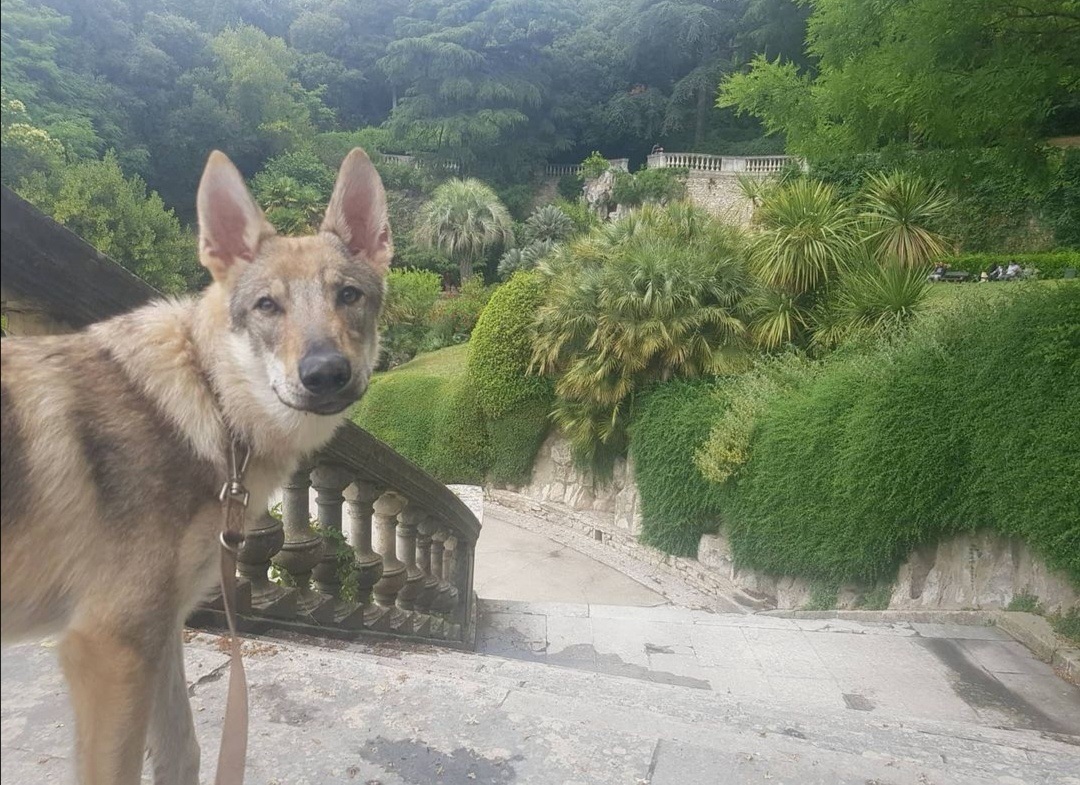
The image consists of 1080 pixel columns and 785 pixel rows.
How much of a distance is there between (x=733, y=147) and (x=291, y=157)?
19083 mm

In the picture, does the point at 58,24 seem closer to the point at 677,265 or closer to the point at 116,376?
the point at 116,376

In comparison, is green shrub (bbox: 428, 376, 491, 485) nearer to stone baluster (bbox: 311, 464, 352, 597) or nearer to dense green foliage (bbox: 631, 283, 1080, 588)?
dense green foliage (bbox: 631, 283, 1080, 588)

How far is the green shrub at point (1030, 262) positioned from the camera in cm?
1352

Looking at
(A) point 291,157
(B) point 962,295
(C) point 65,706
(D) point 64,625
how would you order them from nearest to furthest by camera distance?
1. (D) point 64,625
2. (C) point 65,706
3. (A) point 291,157
4. (B) point 962,295

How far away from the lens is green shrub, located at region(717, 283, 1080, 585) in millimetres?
6719

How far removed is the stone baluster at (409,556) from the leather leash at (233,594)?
3.10m

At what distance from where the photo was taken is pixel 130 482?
1.30m

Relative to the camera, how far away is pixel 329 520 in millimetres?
3785

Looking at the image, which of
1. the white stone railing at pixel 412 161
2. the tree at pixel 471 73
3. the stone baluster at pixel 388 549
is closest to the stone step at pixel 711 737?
the stone baluster at pixel 388 549

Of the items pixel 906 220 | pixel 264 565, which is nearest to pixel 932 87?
pixel 906 220

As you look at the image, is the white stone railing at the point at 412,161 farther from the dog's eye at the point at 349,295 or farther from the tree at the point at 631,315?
the tree at the point at 631,315

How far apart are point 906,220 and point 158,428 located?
12345 mm

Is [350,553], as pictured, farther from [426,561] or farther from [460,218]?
[460,218]

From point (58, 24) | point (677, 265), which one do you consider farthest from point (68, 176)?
point (677, 265)
